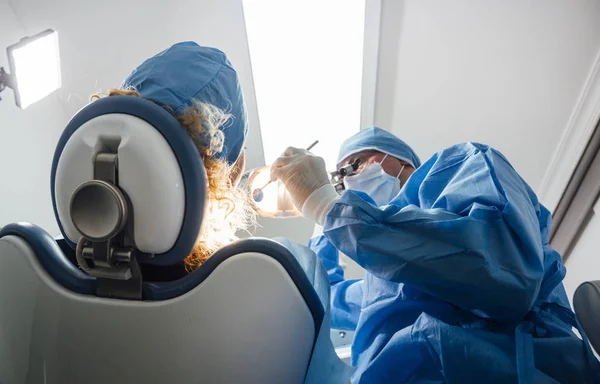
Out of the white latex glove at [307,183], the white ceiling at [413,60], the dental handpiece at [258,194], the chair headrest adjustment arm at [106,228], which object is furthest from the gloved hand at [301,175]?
the white ceiling at [413,60]

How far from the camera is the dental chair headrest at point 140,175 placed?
0.54 metres

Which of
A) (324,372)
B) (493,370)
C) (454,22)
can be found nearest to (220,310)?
(324,372)

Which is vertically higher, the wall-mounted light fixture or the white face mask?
the wall-mounted light fixture

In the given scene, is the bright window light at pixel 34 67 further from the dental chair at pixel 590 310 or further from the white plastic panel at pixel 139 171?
the dental chair at pixel 590 310

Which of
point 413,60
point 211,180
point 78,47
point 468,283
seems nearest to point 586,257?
point 413,60

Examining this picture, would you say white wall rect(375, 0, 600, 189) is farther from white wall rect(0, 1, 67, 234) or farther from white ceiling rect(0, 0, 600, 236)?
white wall rect(0, 1, 67, 234)

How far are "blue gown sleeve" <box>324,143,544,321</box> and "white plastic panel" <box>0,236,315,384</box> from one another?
251 mm

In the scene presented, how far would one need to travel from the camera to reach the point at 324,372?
0.61m

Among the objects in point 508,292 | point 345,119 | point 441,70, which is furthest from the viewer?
point 345,119

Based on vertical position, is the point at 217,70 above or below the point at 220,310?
above

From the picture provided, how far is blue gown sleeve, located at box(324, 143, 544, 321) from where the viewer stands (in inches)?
28.1

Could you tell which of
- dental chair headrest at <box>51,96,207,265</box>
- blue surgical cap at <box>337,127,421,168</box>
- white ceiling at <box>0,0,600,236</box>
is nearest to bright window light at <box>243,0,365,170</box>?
white ceiling at <box>0,0,600,236</box>

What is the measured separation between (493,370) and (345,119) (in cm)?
147

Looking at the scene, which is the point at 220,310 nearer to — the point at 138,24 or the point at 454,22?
the point at 138,24
